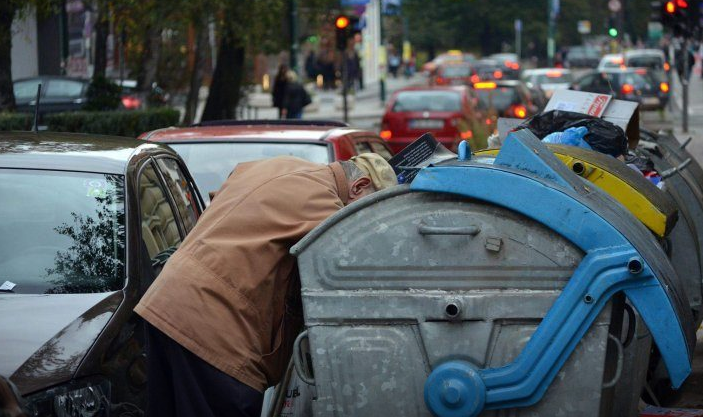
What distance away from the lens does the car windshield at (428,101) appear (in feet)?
72.7

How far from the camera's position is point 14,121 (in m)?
15.8

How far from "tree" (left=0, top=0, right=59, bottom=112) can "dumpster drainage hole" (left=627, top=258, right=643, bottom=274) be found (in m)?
14.0

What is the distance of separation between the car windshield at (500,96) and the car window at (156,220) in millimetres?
20734

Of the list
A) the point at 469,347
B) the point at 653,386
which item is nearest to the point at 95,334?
the point at 469,347

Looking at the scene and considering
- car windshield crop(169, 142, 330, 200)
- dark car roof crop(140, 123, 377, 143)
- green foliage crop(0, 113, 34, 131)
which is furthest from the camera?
green foliage crop(0, 113, 34, 131)

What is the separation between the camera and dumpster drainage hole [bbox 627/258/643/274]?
388 cm

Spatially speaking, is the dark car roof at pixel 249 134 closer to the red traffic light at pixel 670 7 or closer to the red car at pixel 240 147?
the red car at pixel 240 147

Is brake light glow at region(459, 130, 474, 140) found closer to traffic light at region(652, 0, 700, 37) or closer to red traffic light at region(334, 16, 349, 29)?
traffic light at region(652, 0, 700, 37)

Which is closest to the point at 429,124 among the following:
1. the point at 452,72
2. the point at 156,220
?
the point at 156,220

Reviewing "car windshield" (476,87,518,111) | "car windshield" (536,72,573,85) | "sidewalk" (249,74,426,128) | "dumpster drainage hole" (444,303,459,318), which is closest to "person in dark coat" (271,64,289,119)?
"car windshield" (476,87,518,111)

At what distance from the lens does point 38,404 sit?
4316 millimetres

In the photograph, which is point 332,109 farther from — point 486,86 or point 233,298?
point 233,298

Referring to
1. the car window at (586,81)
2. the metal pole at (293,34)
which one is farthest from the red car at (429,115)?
the car window at (586,81)

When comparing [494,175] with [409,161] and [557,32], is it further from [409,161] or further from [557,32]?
[557,32]
